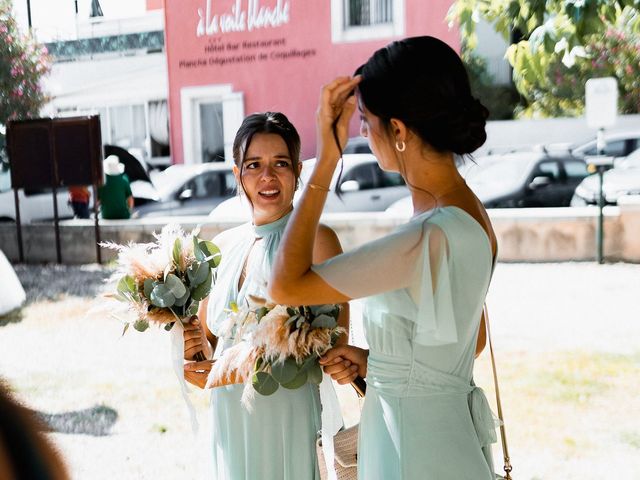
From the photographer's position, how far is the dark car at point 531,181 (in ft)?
49.5

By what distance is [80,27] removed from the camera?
76.6ft

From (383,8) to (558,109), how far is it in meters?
5.01


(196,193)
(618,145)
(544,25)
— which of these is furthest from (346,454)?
(618,145)

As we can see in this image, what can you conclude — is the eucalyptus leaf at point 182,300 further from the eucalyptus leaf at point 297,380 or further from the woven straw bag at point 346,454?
the woven straw bag at point 346,454

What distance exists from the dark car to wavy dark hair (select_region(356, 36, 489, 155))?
43.7ft

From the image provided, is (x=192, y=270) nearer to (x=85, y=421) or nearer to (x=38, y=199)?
(x=85, y=421)

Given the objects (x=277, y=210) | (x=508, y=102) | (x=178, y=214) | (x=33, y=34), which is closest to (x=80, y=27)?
(x=33, y=34)

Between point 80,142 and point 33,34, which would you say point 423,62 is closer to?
point 80,142

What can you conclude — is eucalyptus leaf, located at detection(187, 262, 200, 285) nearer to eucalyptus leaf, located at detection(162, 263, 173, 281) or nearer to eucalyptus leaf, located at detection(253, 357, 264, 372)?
eucalyptus leaf, located at detection(162, 263, 173, 281)

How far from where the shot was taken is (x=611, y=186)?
49.3 feet

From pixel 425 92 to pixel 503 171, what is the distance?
14019mm

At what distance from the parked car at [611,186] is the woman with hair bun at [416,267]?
43.2 feet

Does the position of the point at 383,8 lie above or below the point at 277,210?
above

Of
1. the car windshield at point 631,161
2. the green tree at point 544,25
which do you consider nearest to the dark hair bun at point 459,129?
the green tree at point 544,25
